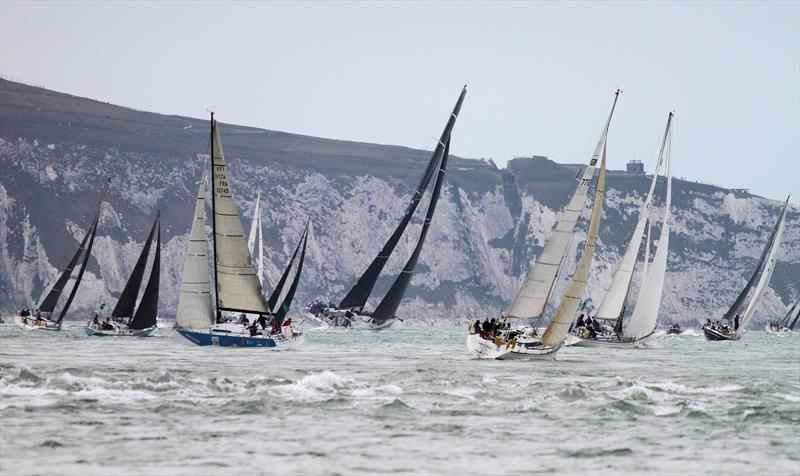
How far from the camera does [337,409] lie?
32.1 meters

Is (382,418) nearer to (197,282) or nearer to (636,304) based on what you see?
(197,282)

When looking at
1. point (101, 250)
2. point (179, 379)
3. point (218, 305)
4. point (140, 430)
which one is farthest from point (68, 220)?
point (140, 430)

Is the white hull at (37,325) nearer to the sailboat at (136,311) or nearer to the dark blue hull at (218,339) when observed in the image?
the sailboat at (136,311)

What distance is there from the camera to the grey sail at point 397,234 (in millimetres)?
86250

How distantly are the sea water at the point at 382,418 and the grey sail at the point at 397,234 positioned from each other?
121ft

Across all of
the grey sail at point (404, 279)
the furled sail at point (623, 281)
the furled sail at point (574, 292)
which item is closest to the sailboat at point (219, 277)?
the furled sail at point (574, 292)

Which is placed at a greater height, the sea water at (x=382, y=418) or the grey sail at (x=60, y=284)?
the sea water at (x=382, y=418)

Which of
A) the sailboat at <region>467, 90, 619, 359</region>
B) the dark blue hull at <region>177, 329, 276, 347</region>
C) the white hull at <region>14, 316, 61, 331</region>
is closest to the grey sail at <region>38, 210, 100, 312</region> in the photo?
the white hull at <region>14, 316, 61, 331</region>

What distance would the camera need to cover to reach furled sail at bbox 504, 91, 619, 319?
187ft

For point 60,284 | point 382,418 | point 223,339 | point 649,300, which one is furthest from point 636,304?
point 382,418

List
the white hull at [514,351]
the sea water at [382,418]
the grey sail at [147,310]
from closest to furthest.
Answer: the sea water at [382,418], the white hull at [514,351], the grey sail at [147,310]

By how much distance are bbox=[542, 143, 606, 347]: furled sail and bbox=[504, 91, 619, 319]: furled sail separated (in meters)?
1.74

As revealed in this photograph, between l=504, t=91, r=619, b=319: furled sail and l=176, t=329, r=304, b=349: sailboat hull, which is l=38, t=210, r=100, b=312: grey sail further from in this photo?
l=504, t=91, r=619, b=319: furled sail

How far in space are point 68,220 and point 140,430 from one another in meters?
160
